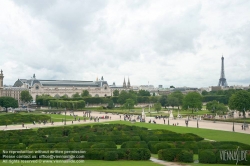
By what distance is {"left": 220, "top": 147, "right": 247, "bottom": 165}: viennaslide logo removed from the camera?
75.4 ft

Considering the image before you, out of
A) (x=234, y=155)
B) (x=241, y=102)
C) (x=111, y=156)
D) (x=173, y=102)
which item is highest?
(x=241, y=102)

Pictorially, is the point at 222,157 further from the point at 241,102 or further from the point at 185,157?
the point at 241,102

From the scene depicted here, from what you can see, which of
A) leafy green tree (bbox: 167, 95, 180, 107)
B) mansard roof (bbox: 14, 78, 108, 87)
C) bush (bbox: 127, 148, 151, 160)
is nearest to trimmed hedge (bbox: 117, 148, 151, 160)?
bush (bbox: 127, 148, 151, 160)

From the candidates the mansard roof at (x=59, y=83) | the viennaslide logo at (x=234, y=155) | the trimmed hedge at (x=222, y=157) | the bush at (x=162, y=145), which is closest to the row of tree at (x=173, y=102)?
the bush at (x=162, y=145)

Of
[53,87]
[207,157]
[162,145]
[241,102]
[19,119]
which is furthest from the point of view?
[53,87]

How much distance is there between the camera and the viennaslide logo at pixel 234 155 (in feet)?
75.4

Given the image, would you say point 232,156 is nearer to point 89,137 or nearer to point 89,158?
point 89,158

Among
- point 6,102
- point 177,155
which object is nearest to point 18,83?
point 6,102

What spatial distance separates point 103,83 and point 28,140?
167 m

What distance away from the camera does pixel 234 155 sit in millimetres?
23547

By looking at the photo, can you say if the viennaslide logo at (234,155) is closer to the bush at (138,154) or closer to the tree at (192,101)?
the bush at (138,154)

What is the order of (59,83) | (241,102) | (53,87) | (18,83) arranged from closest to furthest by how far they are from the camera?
(241,102) → (53,87) → (18,83) → (59,83)

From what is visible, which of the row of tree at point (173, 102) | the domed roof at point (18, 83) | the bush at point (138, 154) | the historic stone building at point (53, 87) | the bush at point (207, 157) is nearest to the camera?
the bush at point (207, 157)

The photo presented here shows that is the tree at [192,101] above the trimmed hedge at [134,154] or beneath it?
above
